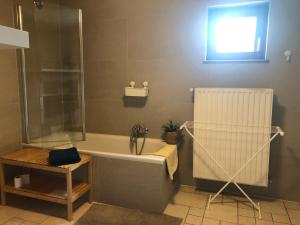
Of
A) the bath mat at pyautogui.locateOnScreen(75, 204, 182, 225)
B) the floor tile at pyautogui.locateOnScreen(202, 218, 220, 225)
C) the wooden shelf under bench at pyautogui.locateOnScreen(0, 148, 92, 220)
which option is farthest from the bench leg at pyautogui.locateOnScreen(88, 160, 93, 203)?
the floor tile at pyautogui.locateOnScreen(202, 218, 220, 225)

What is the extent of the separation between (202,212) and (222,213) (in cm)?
18

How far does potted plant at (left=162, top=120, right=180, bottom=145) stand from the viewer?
2.66m

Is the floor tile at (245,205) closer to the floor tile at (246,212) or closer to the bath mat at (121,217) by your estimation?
the floor tile at (246,212)

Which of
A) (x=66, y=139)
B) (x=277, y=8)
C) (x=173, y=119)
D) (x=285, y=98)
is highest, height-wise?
(x=277, y=8)

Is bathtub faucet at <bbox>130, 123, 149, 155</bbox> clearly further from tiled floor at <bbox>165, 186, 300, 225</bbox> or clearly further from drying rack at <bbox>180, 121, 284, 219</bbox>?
tiled floor at <bbox>165, 186, 300, 225</bbox>

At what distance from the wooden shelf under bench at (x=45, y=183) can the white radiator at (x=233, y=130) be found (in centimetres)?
116

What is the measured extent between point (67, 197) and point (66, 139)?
893 millimetres

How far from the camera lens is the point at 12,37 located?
0.64m

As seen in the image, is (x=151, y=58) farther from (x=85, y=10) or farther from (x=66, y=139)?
(x=66, y=139)

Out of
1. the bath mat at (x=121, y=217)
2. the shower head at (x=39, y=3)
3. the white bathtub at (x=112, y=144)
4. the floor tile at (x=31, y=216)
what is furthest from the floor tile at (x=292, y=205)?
the shower head at (x=39, y=3)

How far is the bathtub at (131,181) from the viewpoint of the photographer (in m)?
2.25

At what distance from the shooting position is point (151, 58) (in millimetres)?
2805

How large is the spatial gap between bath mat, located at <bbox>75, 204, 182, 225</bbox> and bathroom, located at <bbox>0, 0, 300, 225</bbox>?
2.5 inches

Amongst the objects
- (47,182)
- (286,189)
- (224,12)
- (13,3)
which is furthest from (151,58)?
(286,189)
